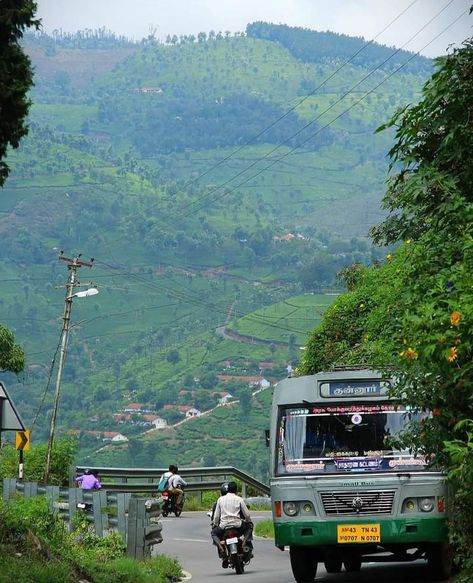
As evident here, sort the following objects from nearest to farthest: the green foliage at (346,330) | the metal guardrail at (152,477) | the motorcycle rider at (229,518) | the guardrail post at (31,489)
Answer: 1. the motorcycle rider at (229,518)
2. the guardrail post at (31,489)
3. the green foliage at (346,330)
4. the metal guardrail at (152,477)

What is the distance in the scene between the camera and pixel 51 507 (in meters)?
22.0

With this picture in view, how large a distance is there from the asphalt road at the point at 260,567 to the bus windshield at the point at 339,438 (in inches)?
67.9

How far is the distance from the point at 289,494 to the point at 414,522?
172 centimetres

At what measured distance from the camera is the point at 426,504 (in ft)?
61.8

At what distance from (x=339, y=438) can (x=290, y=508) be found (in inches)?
46.9

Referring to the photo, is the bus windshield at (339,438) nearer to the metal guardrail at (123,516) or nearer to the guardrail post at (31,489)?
the metal guardrail at (123,516)

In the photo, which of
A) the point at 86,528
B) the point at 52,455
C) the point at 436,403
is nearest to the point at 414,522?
the point at 436,403

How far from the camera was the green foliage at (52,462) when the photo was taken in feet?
148

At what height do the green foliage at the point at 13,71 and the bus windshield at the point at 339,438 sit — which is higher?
the green foliage at the point at 13,71

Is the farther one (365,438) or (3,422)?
(365,438)

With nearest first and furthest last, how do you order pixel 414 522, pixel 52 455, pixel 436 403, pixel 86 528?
pixel 436 403 → pixel 414 522 → pixel 86 528 → pixel 52 455

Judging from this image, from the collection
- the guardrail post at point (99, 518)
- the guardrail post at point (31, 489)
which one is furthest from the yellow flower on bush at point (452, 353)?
the guardrail post at point (31, 489)

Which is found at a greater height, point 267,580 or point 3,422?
point 3,422

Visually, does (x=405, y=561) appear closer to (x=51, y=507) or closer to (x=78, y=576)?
(x=51, y=507)
